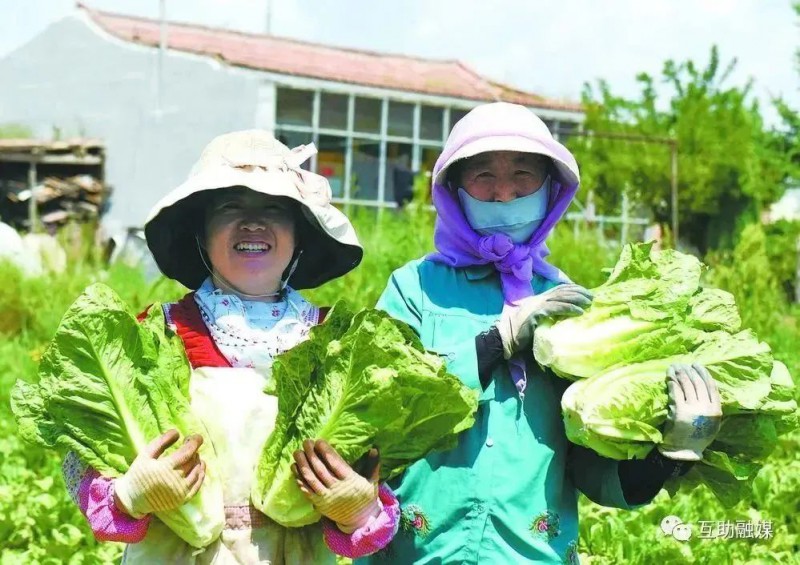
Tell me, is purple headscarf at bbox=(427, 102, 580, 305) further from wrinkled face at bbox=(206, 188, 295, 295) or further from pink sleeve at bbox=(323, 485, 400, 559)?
pink sleeve at bbox=(323, 485, 400, 559)

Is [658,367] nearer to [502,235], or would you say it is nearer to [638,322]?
[638,322]

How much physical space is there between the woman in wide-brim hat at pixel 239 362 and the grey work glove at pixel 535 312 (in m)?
0.51

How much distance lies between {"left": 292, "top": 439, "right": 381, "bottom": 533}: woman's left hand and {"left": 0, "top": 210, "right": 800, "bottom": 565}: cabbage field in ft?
8.35

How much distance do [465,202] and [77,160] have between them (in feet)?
58.1

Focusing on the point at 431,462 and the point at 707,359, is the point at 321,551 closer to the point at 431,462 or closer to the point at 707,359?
the point at 431,462

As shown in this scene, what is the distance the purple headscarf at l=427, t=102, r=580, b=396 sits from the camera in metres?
2.88

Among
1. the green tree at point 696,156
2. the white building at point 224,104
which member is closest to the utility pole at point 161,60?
the white building at point 224,104

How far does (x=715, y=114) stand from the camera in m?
23.2

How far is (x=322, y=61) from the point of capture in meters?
20.7

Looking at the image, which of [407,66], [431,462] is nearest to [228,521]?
[431,462]

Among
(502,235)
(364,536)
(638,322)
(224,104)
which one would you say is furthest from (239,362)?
(224,104)

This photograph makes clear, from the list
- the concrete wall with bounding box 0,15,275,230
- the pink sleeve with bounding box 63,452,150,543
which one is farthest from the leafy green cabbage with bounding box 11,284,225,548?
the concrete wall with bounding box 0,15,275,230

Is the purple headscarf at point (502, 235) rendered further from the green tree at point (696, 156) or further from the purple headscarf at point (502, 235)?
the green tree at point (696, 156)

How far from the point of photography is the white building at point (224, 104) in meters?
18.5
